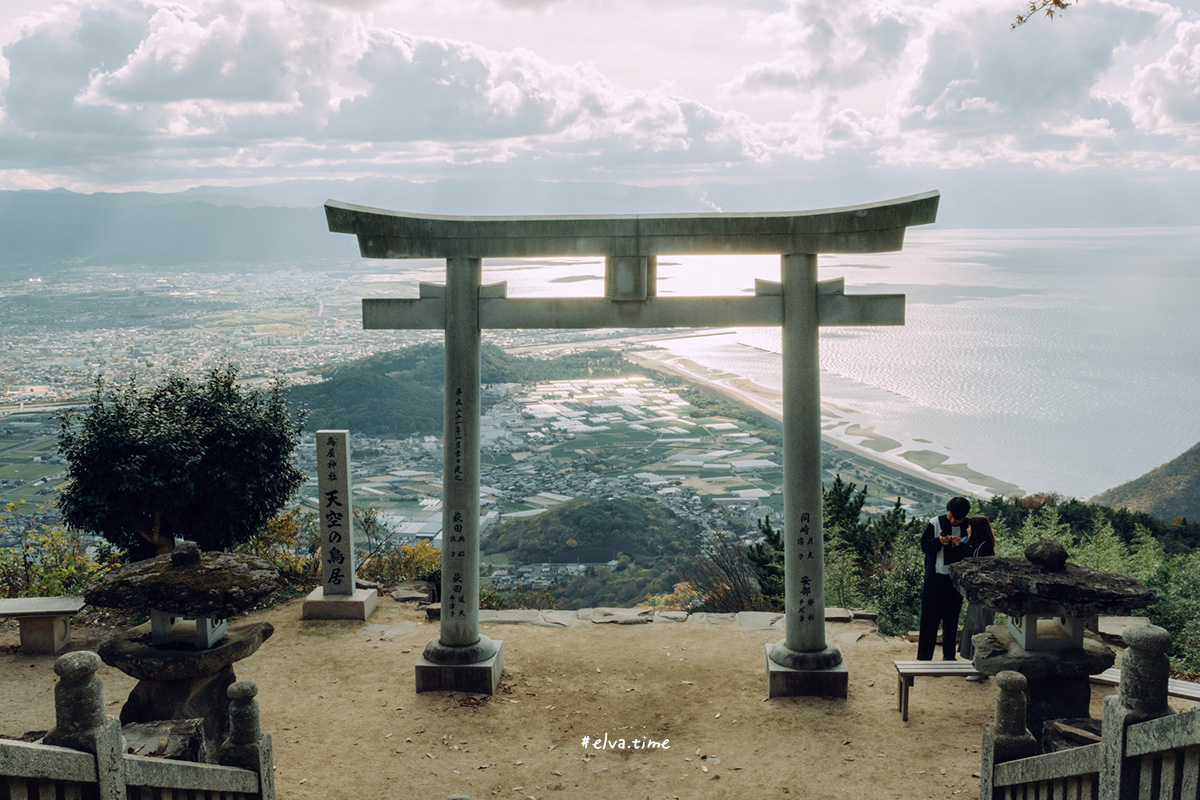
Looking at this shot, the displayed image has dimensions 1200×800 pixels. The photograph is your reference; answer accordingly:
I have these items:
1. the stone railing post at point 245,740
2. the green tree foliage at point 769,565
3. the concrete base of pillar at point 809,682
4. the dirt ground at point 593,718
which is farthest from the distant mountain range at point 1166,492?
the stone railing post at point 245,740

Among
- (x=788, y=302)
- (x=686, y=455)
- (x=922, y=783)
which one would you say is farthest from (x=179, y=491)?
(x=686, y=455)

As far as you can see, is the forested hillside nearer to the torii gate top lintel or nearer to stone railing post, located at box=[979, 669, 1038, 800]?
the torii gate top lintel

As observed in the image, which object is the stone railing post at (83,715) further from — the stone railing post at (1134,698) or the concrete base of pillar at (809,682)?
the concrete base of pillar at (809,682)

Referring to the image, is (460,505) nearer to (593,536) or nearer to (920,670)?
(920,670)

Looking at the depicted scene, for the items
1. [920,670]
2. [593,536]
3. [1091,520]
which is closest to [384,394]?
[593,536]

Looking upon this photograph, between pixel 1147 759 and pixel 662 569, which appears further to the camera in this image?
pixel 662 569

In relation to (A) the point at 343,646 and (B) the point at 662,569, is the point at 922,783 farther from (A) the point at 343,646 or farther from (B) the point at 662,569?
(B) the point at 662,569
